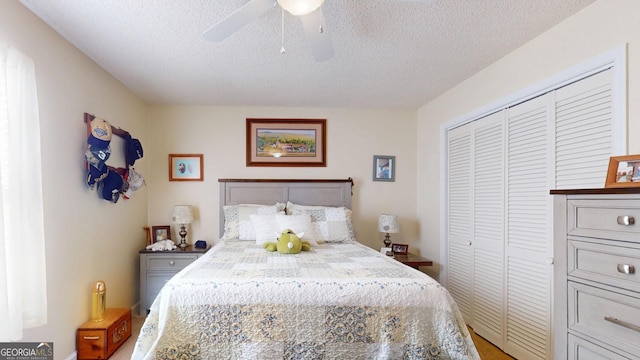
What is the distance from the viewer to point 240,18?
1588 millimetres

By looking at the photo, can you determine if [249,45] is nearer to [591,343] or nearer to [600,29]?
[600,29]

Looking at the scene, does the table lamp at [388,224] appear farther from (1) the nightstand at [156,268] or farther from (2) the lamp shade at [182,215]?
(2) the lamp shade at [182,215]

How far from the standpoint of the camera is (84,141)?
2453mm

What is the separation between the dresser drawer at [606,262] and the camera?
117 centimetres

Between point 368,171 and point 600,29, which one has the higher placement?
point 600,29

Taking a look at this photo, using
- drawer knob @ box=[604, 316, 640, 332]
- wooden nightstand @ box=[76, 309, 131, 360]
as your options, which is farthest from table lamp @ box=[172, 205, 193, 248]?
drawer knob @ box=[604, 316, 640, 332]

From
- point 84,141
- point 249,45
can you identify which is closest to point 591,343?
point 249,45

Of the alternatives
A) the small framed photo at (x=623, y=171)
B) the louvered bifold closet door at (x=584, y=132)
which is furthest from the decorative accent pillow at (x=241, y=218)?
the small framed photo at (x=623, y=171)

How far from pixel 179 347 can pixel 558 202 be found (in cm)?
202

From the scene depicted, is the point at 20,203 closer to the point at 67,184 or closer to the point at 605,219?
the point at 67,184

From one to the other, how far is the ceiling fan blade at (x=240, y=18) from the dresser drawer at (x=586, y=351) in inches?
81.3

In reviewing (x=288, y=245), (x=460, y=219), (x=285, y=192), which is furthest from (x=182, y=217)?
(x=460, y=219)

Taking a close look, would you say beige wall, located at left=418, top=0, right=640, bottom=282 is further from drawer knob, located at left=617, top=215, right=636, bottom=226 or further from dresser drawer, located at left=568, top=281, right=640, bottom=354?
dresser drawer, located at left=568, top=281, right=640, bottom=354

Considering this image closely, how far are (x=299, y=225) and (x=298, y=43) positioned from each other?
5.47 feet
